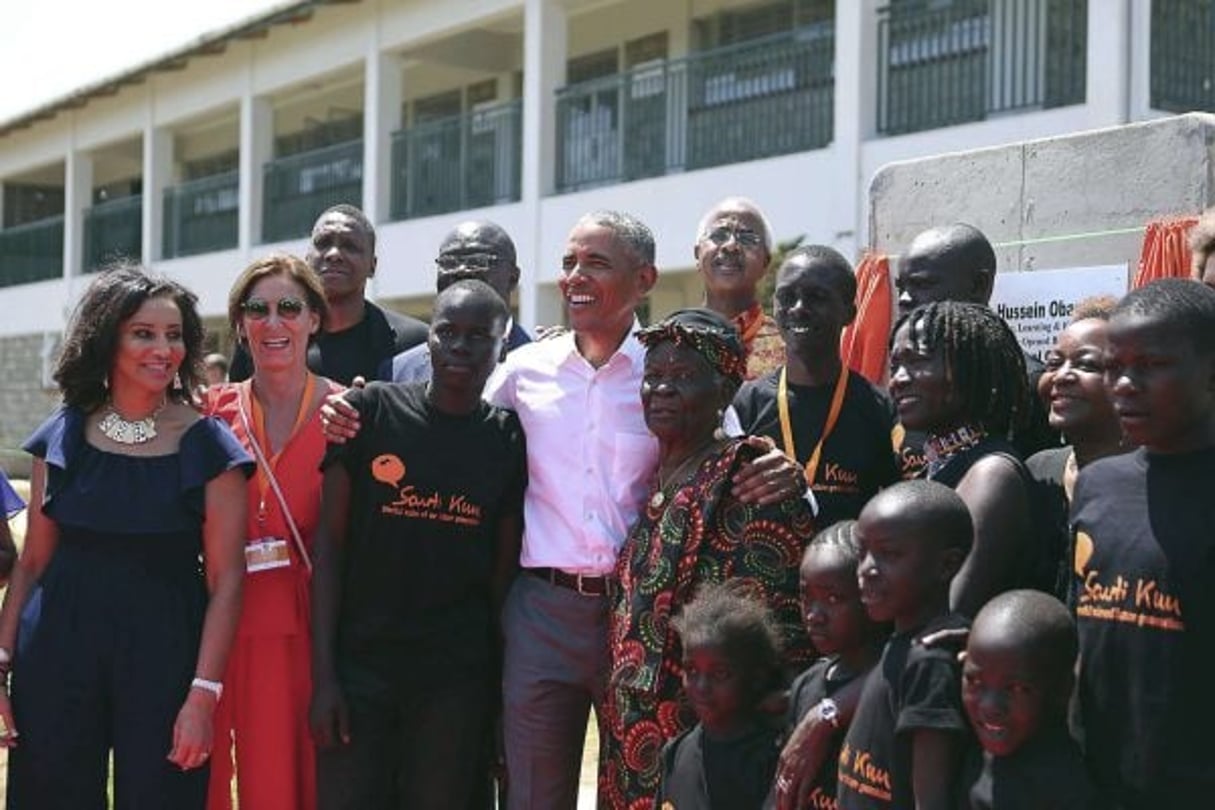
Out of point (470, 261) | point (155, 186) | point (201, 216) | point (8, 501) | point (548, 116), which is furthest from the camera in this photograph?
point (155, 186)

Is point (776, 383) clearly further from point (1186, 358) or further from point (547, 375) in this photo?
point (1186, 358)

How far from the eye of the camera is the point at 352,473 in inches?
158

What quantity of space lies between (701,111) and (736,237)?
896 centimetres

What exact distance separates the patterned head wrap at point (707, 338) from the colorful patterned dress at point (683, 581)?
20cm

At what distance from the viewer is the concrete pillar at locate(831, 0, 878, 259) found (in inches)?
471

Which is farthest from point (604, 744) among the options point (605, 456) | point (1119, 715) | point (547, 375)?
point (1119, 715)

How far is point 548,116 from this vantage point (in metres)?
15.2

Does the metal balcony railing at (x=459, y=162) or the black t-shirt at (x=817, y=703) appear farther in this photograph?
the metal balcony railing at (x=459, y=162)

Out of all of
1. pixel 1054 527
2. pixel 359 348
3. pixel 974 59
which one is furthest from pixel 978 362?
pixel 974 59

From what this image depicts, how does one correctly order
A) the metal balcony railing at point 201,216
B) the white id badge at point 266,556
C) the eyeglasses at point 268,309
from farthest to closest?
the metal balcony railing at point 201,216 < the eyeglasses at point 268,309 < the white id badge at point 266,556

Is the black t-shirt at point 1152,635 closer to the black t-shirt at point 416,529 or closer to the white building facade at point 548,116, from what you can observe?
the black t-shirt at point 416,529

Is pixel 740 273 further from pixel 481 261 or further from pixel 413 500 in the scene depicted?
pixel 413 500

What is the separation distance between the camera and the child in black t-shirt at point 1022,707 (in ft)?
8.89

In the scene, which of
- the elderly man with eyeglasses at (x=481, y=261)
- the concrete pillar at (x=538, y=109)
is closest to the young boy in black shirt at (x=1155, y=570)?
the elderly man with eyeglasses at (x=481, y=261)
